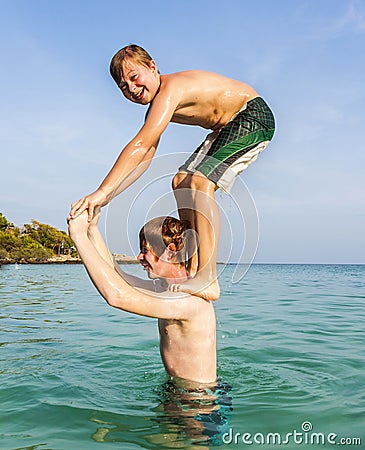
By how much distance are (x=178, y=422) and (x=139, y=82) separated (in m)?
2.47

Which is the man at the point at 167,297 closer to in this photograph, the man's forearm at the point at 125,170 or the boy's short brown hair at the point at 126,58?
the man's forearm at the point at 125,170

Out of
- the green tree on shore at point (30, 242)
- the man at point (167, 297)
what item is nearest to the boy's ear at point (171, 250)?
the man at point (167, 297)

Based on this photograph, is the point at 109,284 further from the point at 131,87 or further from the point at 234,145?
the point at 234,145

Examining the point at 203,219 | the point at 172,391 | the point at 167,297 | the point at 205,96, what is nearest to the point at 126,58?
the point at 205,96

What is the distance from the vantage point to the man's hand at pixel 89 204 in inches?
124

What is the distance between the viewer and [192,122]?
445cm

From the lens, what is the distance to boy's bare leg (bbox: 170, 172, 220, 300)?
3.87 metres

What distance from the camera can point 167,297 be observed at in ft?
11.6

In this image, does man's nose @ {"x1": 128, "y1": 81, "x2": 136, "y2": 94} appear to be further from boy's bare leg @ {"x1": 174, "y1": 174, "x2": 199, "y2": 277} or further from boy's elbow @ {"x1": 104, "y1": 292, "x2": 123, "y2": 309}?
boy's elbow @ {"x1": 104, "y1": 292, "x2": 123, "y2": 309}

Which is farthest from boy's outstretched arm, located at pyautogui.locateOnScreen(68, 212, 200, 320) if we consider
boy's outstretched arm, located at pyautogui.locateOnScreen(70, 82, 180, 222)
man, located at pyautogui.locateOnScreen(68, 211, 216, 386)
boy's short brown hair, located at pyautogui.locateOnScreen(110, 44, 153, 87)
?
boy's short brown hair, located at pyautogui.locateOnScreen(110, 44, 153, 87)

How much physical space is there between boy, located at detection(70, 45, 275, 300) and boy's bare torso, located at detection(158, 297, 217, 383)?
0.60ft

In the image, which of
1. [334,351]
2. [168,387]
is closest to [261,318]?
[334,351]

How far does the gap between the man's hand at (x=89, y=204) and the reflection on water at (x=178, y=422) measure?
4.96 feet

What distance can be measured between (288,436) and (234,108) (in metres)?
2.65
